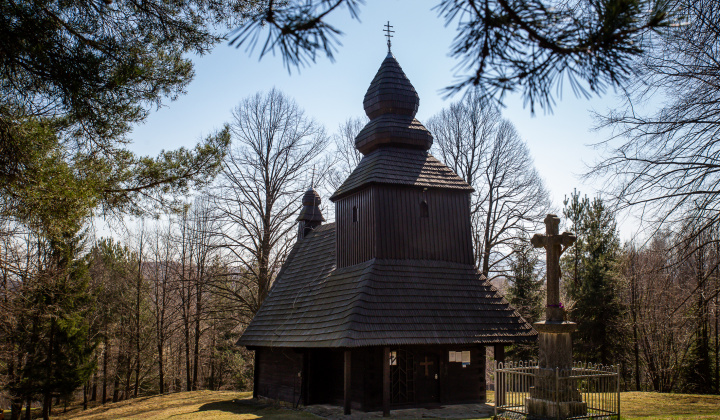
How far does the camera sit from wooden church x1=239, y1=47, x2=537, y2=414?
13.8m

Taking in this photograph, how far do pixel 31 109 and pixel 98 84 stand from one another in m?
1.05

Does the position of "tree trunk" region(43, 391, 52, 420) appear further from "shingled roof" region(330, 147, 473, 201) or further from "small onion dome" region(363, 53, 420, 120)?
"small onion dome" region(363, 53, 420, 120)

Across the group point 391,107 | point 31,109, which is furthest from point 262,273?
point 31,109

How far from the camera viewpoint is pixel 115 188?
9000mm

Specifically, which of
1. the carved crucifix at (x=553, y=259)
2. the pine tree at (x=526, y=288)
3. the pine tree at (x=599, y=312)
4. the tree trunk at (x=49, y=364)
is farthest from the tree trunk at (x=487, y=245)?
the tree trunk at (x=49, y=364)

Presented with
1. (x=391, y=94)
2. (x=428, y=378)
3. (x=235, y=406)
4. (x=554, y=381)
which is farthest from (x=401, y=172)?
(x=235, y=406)

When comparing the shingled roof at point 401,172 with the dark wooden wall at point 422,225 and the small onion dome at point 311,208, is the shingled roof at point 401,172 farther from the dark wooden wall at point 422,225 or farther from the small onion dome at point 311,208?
the small onion dome at point 311,208

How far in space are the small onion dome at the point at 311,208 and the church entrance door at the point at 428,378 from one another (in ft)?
34.7

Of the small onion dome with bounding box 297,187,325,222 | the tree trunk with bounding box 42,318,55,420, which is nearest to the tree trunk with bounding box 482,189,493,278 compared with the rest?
the small onion dome with bounding box 297,187,325,222

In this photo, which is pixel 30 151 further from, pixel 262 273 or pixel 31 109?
pixel 262 273

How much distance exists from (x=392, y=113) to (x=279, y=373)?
895 centimetres

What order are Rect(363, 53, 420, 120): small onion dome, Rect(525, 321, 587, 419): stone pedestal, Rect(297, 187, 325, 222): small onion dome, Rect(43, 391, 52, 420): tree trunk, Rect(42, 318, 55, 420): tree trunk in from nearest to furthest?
Rect(525, 321, 587, 419): stone pedestal → Rect(363, 53, 420, 120): small onion dome → Rect(43, 391, 52, 420): tree trunk → Rect(42, 318, 55, 420): tree trunk → Rect(297, 187, 325, 222): small onion dome

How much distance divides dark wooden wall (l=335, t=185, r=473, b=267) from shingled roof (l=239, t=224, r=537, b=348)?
345mm

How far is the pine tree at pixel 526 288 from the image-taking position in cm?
2425
